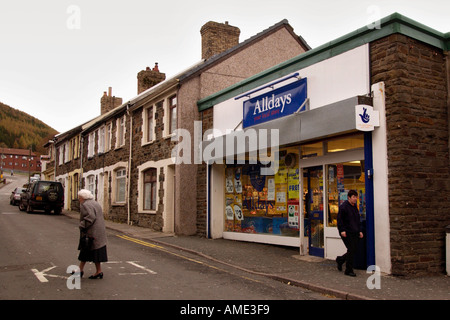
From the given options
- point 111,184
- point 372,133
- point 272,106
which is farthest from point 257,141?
point 111,184

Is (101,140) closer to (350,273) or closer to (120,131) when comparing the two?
(120,131)

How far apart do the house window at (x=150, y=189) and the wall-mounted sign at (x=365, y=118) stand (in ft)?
38.5

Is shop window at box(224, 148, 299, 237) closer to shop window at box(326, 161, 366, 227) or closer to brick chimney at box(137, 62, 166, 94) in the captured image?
shop window at box(326, 161, 366, 227)

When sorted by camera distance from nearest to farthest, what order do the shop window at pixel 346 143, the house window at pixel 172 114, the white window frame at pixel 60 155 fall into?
the shop window at pixel 346 143
the house window at pixel 172 114
the white window frame at pixel 60 155

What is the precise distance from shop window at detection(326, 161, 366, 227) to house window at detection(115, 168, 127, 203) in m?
13.9

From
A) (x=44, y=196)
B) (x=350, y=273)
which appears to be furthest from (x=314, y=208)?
(x=44, y=196)

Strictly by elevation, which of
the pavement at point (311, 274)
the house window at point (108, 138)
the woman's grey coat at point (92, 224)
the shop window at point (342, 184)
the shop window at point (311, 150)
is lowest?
the pavement at point (311, 274)

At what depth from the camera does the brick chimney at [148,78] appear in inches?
1028

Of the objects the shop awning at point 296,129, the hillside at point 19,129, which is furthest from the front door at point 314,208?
the hillside at point 19,129

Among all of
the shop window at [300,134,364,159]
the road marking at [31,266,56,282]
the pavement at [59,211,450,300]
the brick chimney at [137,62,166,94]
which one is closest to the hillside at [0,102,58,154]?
the brick chimney at [137,62,166,94]

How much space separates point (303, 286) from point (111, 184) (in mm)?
17654

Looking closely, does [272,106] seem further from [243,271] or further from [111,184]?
[111,184]

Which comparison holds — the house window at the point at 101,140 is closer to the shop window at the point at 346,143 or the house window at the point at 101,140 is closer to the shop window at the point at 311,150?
the shop window at the point at 311,150

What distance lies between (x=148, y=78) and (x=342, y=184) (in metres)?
18.4
